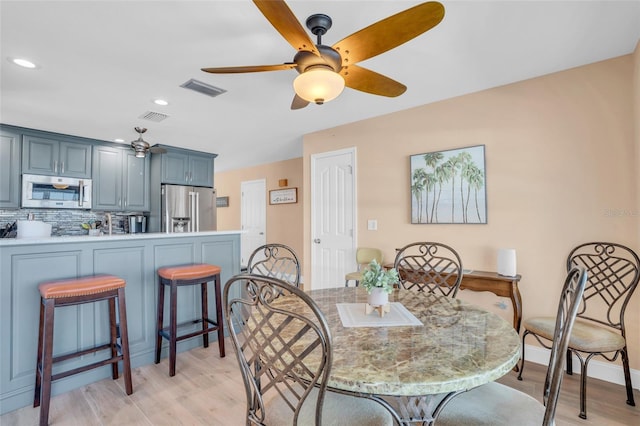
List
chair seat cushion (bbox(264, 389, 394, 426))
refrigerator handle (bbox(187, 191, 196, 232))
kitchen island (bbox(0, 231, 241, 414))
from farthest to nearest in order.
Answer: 1. refrigerator handle (bbox(187, 191, 196, 232))
2. kitchen island (bbox(0, 231, 241, 414))
3. chair seat cushion (bbox(264, 389, 394, 426))

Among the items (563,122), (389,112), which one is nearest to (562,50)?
(563,122)

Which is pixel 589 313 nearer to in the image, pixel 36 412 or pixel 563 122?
pixel 563 122

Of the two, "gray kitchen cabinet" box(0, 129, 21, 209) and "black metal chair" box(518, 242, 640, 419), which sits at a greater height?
"gray kitchen cabinet" box(0, 129, 21, 209)

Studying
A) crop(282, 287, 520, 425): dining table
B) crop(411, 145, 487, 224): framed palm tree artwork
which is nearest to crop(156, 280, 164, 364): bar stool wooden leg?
crop(282, 287, 520, 425): dining table

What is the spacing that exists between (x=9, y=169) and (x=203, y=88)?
303 centimetres

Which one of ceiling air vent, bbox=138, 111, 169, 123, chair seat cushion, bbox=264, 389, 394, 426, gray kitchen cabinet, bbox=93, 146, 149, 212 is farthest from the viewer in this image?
gray kitchen cabinet, bbox=93, 146, 149, 212

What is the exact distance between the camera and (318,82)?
158cm

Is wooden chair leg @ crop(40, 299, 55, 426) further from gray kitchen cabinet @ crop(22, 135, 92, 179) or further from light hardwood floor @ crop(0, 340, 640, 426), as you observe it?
gray kitchen cabinet @ crop(22, 135, 92, 179)

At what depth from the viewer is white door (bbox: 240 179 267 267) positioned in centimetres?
645

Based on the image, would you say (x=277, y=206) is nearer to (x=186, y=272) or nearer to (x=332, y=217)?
(x=332, y=217)

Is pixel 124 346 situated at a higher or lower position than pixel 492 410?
lower

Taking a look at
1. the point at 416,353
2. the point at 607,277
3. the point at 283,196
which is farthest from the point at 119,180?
the point at 607,277

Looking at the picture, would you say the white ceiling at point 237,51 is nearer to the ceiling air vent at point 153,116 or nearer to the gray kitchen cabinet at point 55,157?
the ceiling air vent at point 153,116

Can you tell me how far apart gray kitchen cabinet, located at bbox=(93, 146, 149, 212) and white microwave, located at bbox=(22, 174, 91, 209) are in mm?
151
